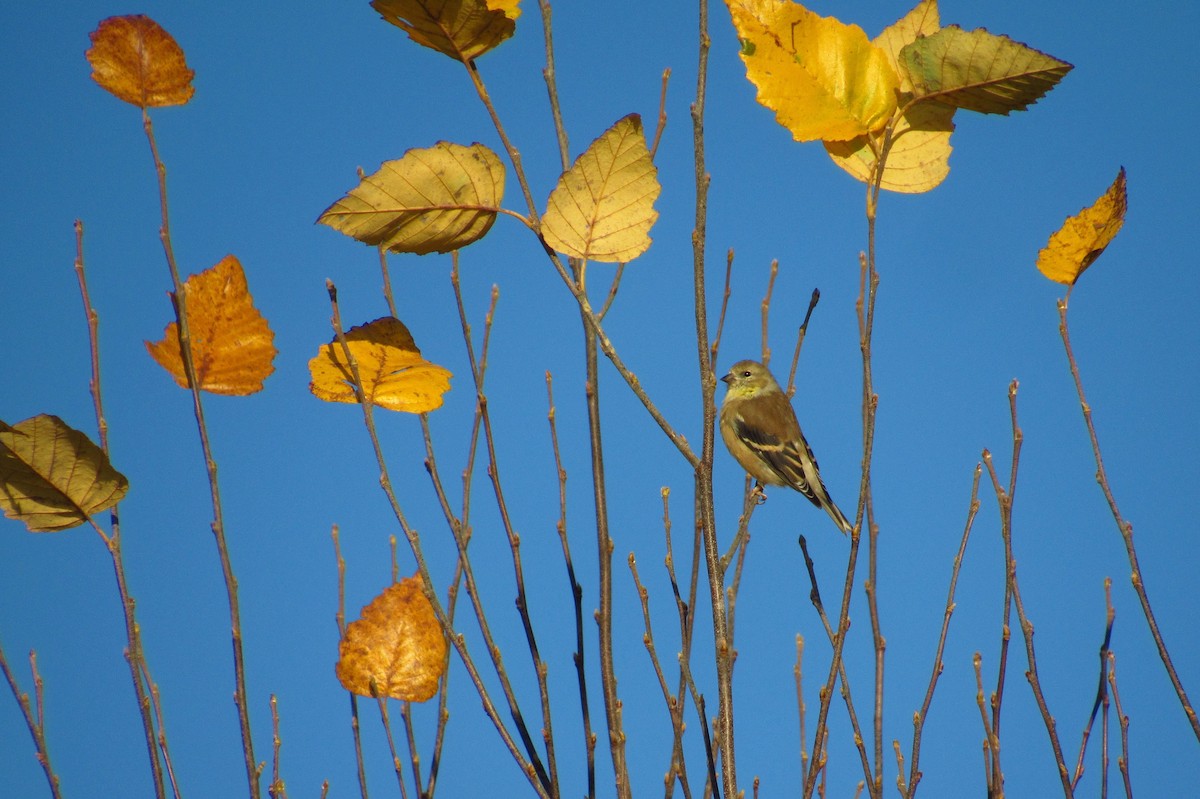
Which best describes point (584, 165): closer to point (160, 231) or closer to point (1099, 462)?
point (160, 231)

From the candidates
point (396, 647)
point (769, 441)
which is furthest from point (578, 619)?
point (769, 441)

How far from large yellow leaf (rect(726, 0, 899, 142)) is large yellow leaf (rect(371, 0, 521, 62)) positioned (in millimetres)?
314

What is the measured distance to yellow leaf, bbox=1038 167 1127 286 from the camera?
1393 mm

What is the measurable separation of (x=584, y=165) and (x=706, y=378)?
319 millimetres

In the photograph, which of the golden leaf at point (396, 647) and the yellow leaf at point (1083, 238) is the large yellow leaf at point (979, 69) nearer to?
the yellow leaf at point (1083, 238)

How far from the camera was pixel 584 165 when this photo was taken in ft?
3.97

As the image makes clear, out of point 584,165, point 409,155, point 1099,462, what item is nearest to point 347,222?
point 409,155

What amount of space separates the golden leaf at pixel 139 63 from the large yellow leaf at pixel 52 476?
496mm

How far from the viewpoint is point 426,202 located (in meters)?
1.25

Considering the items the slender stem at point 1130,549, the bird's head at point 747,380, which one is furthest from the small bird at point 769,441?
the slender stem at point 1130,549

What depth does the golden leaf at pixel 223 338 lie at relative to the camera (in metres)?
1.42

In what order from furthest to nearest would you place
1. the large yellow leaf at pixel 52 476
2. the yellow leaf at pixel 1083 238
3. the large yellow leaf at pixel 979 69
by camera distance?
the yellow leaf at pixel 1083 238 < the large yellow leaf at pixel 52 476 < the large yellow leaf at pixel 979 69

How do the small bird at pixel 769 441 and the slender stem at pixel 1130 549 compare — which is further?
the small bird at pixel 769 441

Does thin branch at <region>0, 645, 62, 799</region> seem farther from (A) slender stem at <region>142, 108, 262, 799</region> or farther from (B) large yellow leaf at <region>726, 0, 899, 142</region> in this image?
(B) large yellow leaf at <region>726, 0, 899, 142</region>
